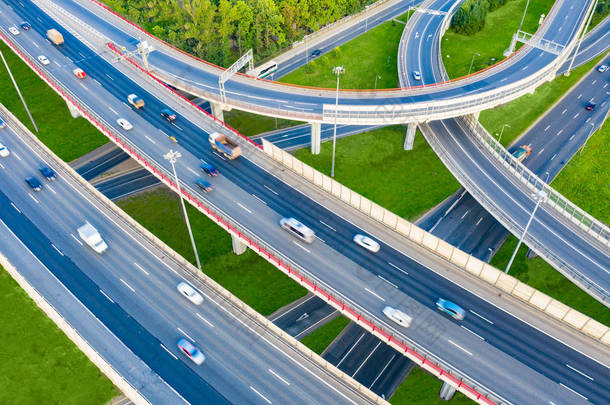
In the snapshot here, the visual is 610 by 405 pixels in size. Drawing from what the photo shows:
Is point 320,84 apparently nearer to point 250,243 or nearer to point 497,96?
point 497,96

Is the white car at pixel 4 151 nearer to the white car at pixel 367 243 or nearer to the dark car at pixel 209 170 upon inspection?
the dark car at pixel 209 170

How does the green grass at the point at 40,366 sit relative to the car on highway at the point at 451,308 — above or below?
below

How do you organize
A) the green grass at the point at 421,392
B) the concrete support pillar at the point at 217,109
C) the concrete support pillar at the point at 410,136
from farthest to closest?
the concrete support pillar at the point at 410,136
the concrete support pillar at the point at 217,109
the green grass at the point at 421,392

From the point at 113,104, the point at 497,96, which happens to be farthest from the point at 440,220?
the point at 113,104

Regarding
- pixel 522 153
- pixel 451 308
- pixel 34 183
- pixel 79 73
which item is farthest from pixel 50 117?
pixel 522 153

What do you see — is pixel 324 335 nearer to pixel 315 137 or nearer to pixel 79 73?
pixel 315 137

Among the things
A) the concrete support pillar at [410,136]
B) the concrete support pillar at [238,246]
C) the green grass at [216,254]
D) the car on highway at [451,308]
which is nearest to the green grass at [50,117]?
the green grass at [216,254]
